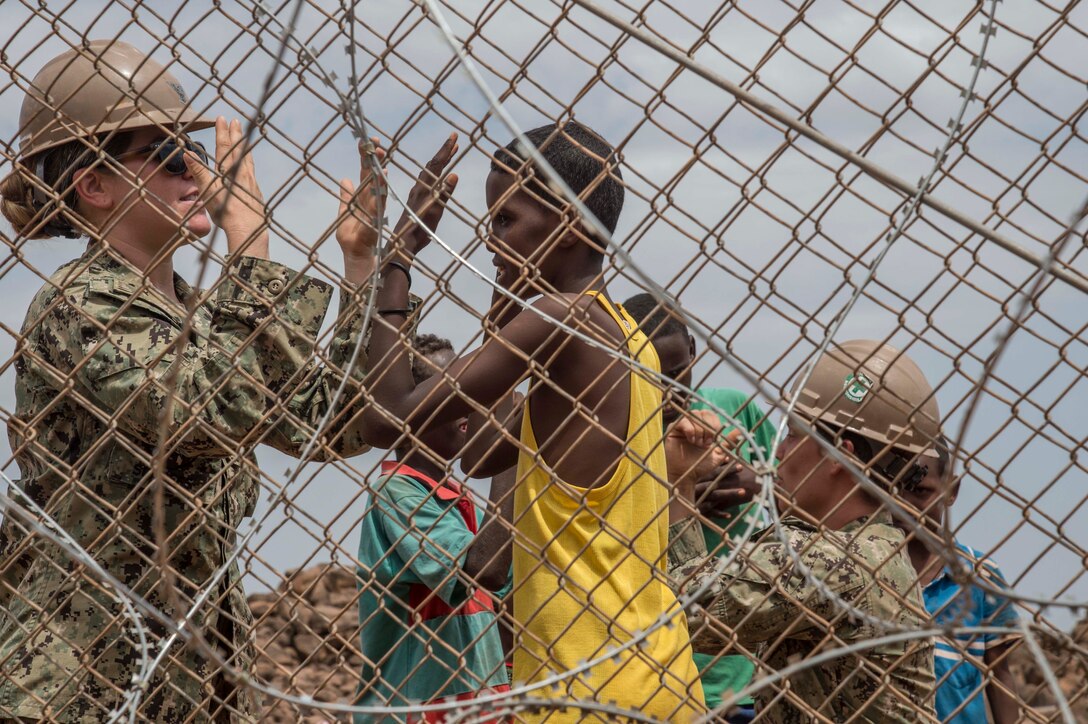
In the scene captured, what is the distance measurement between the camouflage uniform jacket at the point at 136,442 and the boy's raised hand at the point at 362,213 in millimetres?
145

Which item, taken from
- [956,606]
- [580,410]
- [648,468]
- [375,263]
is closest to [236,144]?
[375,263]

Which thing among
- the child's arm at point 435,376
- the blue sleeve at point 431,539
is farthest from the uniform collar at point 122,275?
the blue sleeve at point 431,539

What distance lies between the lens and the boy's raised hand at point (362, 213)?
2.89m

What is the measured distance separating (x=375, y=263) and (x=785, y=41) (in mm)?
1030

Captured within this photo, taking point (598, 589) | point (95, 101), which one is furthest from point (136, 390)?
point (598, 589)

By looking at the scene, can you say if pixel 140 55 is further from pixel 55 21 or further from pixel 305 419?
pixel 305 419

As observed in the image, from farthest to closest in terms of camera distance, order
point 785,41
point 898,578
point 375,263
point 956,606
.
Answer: point 956,606
point 898,578
point 375,263
point 785,41

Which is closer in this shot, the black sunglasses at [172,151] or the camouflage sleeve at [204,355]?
the camouflage sleeve at [204,355]

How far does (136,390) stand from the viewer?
9.70ft

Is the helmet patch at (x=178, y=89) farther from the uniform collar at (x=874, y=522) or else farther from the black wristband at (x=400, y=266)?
the uniform collar at (x=874, y=522)

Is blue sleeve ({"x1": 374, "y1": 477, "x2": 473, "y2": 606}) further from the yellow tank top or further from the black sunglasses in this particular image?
the black sunglasses

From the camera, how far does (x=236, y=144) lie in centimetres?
295

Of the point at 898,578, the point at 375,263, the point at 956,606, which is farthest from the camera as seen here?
the point at 956,606

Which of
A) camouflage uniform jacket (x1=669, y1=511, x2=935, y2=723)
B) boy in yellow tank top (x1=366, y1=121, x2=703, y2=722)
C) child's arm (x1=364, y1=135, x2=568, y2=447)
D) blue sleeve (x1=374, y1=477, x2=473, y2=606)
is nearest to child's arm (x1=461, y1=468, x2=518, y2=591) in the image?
blue sleeve (x1=374, y1=477, x2=473, y2=606)
